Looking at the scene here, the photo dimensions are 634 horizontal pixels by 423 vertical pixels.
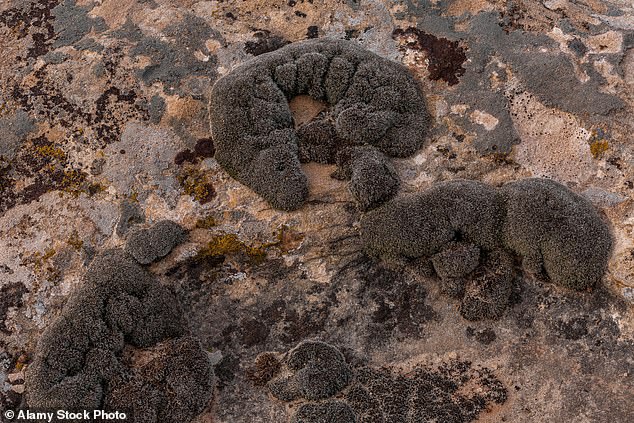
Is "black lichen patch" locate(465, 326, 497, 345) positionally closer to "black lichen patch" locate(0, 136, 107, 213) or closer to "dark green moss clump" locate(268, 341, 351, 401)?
"dark green moss clump" locate(268, 341, 351, 401)

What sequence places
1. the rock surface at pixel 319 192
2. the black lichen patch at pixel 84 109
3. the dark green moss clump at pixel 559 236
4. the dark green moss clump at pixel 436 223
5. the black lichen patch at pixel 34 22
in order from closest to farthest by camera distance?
the rock surface at pixel 319 192 → the dark green moss clump at pixel 559 236 → the dark green moss clump at pixel 436 223 → the black lichen patch at pixel 84 109 → the black lichen patch at pixel 34 22

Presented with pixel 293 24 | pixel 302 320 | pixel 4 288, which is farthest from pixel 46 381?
pixel 293 24

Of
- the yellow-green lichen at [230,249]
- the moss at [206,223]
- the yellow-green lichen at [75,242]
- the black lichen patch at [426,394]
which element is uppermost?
the moss at [206,223]

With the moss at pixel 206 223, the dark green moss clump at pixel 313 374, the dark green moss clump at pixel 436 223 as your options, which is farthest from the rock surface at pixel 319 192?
the dark green moss clump at pixel 436 223

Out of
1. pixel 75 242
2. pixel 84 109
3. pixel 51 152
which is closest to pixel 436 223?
pixel 75 242

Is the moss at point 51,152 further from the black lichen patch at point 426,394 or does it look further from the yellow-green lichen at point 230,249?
the black lichen patch at point 426,394

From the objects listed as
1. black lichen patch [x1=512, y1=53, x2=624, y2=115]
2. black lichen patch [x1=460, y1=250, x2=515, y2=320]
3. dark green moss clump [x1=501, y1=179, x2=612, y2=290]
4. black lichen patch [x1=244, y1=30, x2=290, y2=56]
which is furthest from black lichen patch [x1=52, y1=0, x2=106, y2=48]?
dark green moss clump [x1=501, y1=179, x2=612, y2=290]

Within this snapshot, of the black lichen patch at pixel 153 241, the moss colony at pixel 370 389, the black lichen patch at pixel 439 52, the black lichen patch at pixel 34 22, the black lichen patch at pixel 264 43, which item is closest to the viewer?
the moss colony at pixel 370 389
